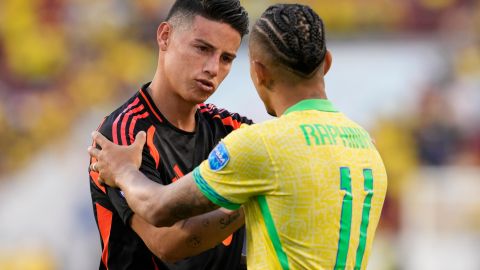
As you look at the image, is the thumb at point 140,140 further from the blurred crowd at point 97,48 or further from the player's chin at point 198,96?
the blurred crowd at point 97,48

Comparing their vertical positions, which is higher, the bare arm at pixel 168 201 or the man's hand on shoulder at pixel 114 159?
the man's hand on shoulder at pixel 114 159

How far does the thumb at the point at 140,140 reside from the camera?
370cm

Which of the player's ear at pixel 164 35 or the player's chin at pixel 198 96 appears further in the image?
the player's ear at pixel 164 35

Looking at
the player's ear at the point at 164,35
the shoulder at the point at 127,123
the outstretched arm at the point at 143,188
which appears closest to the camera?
the outstretched arm at the point at 143,188

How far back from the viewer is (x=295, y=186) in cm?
308

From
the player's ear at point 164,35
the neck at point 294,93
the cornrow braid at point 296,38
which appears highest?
the player's ear at point 164,35

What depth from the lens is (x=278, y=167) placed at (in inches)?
122

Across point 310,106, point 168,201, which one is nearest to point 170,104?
point 168,201

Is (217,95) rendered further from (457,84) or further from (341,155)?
(341,155)

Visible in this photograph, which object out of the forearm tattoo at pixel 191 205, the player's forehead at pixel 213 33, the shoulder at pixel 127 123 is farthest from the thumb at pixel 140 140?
the player's forehead at pixel 213 33

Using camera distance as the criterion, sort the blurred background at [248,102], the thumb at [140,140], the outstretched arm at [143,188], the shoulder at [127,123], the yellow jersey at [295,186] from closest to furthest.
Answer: the yellow jersey at [295,186] → the outstretched arm at [143,188] → the thumb at [140,140] → the shoulder at [127,123] → the blurred background at [248,102]

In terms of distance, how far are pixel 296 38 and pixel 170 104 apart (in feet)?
4.37

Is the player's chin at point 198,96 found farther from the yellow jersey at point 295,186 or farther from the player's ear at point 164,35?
the yellow jersey at point 295,186

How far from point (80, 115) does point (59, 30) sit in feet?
4.74
